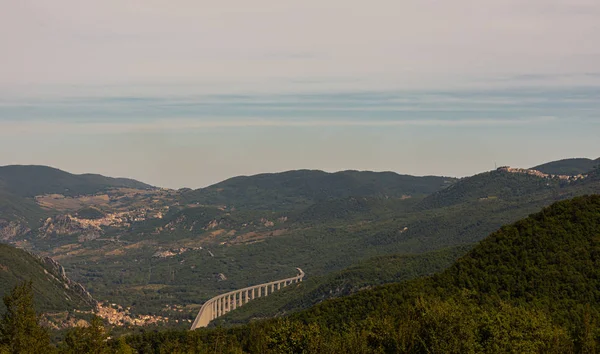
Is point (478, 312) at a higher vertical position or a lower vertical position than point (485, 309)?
higher

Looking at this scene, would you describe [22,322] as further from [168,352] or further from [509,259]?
[509,259]

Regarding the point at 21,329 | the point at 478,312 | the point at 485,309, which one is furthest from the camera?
the point at 485,309

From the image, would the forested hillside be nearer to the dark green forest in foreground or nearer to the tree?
the dark green forest in foreground

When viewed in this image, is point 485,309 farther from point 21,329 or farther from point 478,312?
point 21,329

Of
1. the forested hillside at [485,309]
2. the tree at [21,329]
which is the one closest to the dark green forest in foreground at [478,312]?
the forested hillside at [485,309]

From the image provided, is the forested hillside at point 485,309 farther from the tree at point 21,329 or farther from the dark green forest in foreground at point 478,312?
the tree at point 21,329

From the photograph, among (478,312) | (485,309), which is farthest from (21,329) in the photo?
(485,309)

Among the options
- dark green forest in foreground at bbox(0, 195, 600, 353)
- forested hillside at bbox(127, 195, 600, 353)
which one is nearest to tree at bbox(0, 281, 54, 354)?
dark green forest in foreground at bbox(0, 195, 600, 353)

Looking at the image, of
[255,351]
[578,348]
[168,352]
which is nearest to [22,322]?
[168,352]
